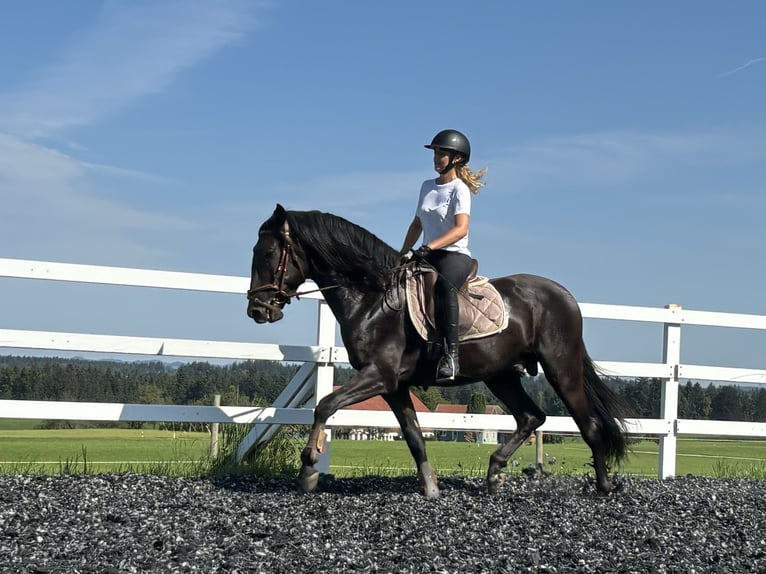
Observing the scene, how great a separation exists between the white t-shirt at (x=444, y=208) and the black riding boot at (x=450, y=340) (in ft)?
1.61

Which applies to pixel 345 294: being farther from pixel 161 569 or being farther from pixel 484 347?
pixel 161 569

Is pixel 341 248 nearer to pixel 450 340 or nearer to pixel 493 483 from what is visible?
pixel 450 340

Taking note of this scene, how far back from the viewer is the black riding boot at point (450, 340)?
23.0ft

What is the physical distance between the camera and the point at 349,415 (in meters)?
8.55

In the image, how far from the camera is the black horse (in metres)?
6.88

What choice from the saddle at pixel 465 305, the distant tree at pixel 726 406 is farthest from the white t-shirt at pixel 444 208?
the distant tree at pixel 726 406

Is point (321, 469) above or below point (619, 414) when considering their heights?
below

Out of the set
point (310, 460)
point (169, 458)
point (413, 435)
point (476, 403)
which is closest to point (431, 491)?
point (413, 435)

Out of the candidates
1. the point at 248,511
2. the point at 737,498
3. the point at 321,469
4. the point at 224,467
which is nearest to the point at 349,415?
the point at 321,469

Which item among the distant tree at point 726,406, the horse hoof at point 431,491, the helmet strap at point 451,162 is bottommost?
the horse hoof at point 431,491

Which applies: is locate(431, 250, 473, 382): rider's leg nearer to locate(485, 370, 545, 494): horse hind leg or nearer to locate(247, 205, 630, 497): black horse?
locate(247, 205, 630, 497): black horse

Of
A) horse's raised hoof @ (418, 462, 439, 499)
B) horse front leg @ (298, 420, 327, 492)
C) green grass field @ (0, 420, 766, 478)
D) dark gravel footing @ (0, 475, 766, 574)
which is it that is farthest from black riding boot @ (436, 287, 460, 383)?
green grass field @ (0, 420, 766, 478)

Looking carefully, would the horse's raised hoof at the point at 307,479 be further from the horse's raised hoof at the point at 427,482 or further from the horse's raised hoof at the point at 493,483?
the horse's raised hoof at the point at 493,483

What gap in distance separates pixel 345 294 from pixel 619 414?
2.96 m
